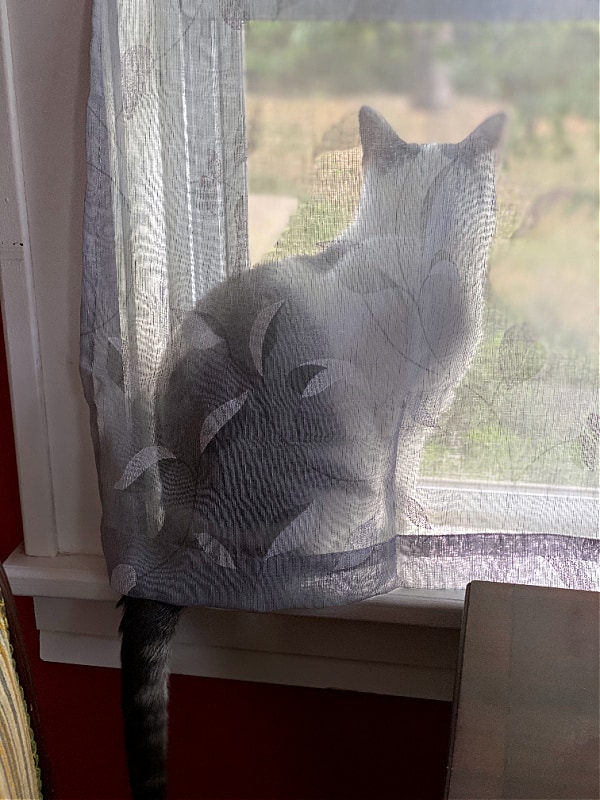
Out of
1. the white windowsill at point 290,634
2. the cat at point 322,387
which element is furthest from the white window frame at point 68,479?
the cat at point 322,387

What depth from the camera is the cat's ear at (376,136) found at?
84 centimetres

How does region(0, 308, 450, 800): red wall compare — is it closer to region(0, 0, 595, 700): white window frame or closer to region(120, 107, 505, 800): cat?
region(0, 0, 595, 700): white window frame

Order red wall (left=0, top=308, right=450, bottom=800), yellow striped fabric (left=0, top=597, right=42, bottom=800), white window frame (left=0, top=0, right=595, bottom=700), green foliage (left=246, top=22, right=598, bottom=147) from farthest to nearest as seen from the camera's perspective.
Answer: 1. red wall (left=0, top=308, right=450, bottom=800)
2. white window frame (left=0, top=0, right=595, bottom=700)
3. green foliage (left=246, top=22, right=598, bottom=147)
4. yellow striped fabric (left=0, top=597, right=42, bottom=800)

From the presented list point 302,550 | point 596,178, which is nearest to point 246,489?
point 302,550

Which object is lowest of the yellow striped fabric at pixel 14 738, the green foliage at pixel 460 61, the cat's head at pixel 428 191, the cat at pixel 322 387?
the yellow striped fabric at pixel 14 738

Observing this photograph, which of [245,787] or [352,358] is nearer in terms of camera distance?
[352,358]

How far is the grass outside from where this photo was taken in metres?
0.82

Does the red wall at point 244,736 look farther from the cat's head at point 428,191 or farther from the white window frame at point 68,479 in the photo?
the cat's head at point 428,191

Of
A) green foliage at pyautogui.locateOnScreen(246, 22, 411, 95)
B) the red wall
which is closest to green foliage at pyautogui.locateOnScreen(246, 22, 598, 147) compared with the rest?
green foliage at pyautogui.locateOnScreen(246, 22, 411, 95)

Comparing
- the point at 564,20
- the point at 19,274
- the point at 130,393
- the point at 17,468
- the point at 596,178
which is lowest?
the point at 17,468

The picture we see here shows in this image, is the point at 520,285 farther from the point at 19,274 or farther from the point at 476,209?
the point at 19,274

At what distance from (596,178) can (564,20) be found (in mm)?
161

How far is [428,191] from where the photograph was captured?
0.85 metres

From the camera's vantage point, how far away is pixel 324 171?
34.1 inches
